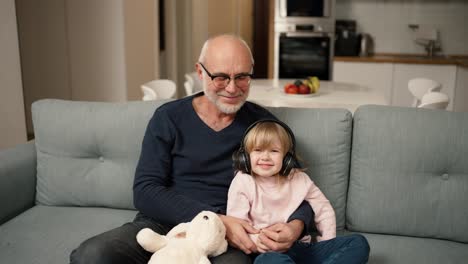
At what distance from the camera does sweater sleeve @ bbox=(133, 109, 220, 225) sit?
5.22 ft

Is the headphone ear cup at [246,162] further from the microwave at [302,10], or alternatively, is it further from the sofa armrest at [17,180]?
the microwave at [302,10]

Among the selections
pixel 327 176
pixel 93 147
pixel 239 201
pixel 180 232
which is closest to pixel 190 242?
pixel 180 232

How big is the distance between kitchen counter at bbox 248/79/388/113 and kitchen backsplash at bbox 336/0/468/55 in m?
2.16

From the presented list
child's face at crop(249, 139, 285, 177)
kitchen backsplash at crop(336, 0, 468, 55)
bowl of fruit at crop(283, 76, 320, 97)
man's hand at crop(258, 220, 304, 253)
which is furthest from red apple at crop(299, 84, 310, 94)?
kitchen backsplash at crop(336, 0, 468, 55)

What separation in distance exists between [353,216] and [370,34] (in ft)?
13.4

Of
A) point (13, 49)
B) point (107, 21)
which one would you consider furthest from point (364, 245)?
point (107, 21)

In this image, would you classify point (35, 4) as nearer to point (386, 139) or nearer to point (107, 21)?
point (107, 21)

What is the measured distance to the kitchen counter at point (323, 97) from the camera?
2.79 m

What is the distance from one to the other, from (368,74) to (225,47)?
3.57 meters

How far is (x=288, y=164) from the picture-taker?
1592 millimetres

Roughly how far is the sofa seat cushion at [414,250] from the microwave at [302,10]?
3.80 metres

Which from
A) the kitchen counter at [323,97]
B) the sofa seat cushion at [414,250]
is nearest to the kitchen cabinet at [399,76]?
the kitchen counter at [323,97]

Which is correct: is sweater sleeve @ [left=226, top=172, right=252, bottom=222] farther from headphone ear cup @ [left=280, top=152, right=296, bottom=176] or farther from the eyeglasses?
the eyeglasses

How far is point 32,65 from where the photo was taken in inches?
187
